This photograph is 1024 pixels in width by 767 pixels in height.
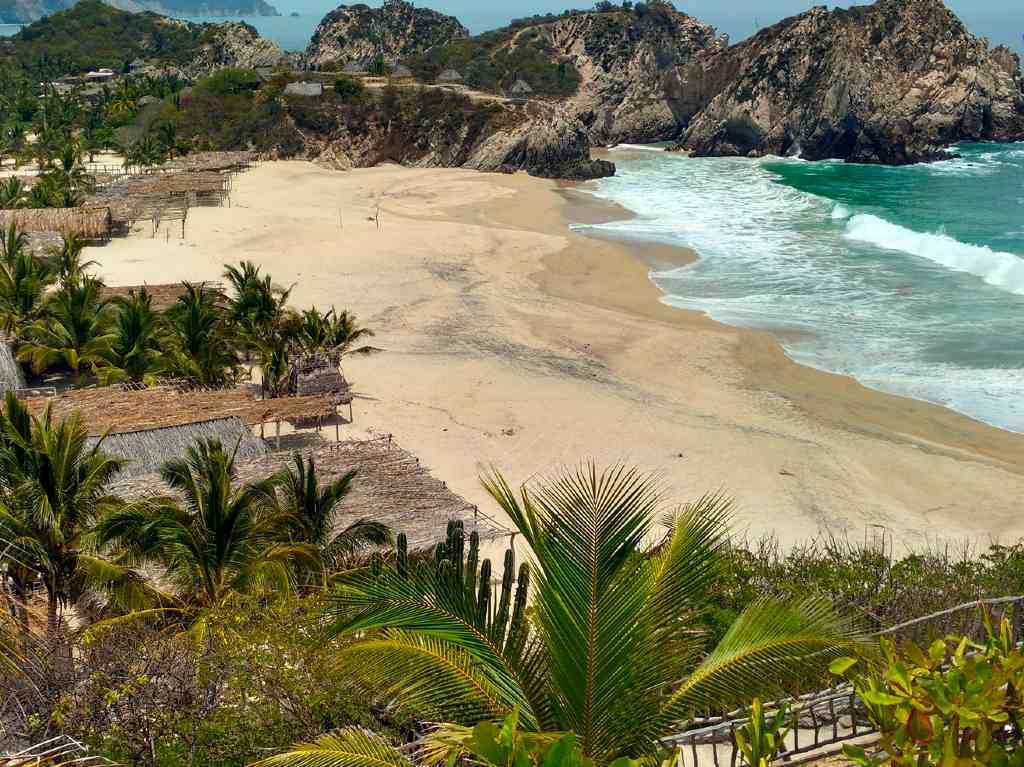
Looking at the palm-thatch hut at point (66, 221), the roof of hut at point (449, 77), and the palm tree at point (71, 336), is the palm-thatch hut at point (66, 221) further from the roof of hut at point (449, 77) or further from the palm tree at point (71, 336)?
the roof of hut at point (449, 77)

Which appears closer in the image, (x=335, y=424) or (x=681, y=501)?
(x=681, y=501)

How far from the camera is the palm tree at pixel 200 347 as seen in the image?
70.7ft

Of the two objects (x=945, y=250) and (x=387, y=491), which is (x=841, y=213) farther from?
(x=387, y=491)

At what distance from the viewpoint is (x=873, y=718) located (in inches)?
199

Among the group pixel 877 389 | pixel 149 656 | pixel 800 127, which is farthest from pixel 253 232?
pixel 800 127

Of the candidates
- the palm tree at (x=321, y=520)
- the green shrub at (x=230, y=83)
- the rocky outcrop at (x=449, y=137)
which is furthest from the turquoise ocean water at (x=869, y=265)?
the green shrub at (x=230, y=83)

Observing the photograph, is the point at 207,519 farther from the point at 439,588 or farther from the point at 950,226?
the point at 950,226


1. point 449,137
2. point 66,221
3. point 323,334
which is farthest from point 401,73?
point 323,334

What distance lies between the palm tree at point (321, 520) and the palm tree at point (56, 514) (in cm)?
241

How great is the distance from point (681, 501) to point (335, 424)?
26.0 ft

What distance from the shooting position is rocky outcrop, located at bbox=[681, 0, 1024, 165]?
7644 centimetres

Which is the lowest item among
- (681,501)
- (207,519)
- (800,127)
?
(681,501)

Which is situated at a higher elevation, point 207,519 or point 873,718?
point 873,718

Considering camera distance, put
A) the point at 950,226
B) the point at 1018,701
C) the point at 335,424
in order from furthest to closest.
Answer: the point at 950,226, the point at 335,424, the point at 1018,701
